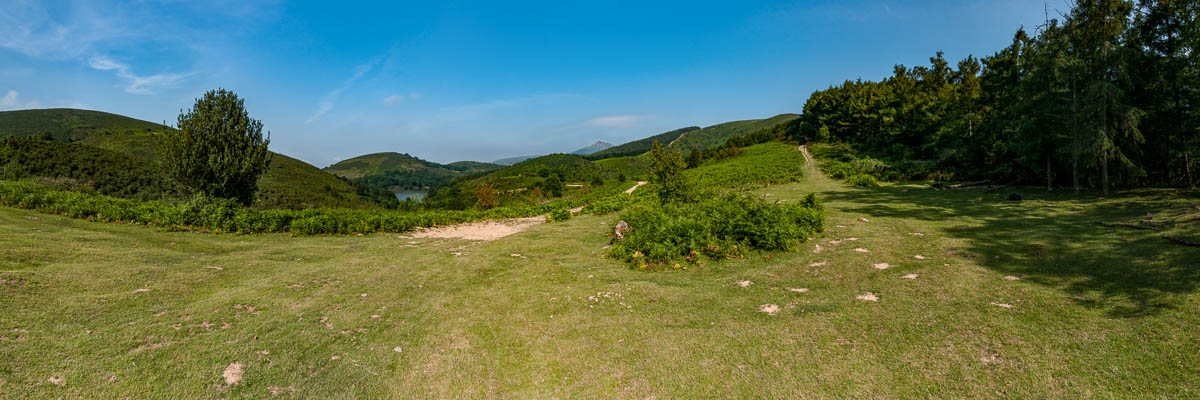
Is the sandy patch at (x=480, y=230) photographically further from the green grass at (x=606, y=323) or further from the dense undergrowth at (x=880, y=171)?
the dense undergrowth at (x=880, y=171)

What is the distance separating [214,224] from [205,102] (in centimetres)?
597

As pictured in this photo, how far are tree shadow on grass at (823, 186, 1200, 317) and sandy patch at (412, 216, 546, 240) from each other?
43.6ft

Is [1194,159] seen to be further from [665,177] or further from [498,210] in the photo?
[498,210]

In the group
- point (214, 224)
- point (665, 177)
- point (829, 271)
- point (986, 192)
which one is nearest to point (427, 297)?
point (829, 271)

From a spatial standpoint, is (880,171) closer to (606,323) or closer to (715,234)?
(715,234)

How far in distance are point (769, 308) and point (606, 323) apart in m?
2.58

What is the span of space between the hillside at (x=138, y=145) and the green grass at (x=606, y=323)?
2064 inches

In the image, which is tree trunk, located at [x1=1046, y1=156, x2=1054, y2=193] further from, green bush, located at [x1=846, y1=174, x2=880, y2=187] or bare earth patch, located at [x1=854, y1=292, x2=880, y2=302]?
bare earth patch, located at [x1=854, y1=292, x2=880, y2=302]

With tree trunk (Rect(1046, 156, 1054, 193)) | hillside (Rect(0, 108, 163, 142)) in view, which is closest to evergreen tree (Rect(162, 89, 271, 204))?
tree trunk (Rect(1046, 156, 1054, 193))

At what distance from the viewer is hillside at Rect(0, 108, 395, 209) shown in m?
69.8

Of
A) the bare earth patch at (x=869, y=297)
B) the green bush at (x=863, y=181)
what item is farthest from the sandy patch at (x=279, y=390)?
the green bush at (x=863, y=181)

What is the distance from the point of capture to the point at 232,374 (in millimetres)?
3889

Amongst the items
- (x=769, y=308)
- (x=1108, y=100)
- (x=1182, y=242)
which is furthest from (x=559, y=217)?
(x=1108, y=100)

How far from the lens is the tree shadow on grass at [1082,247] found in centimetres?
551
